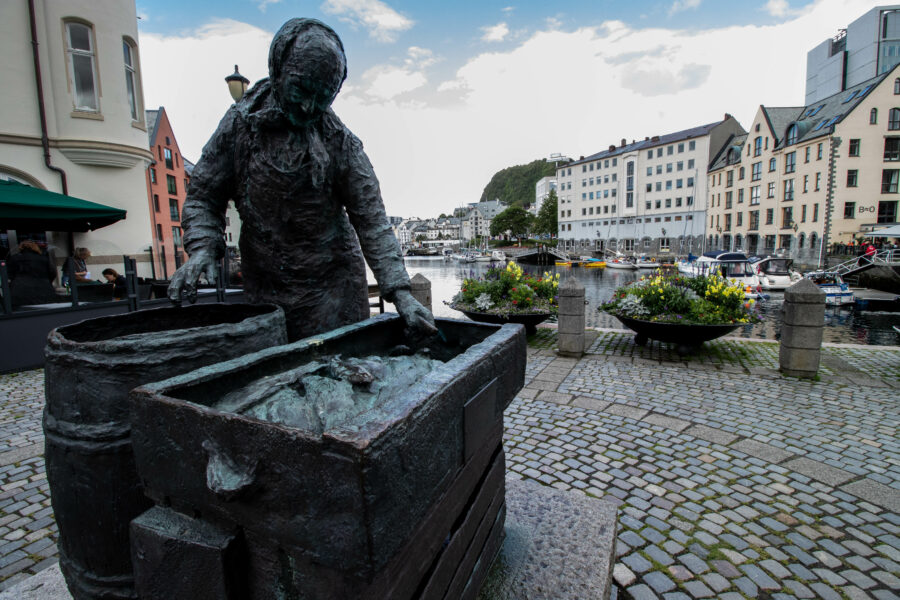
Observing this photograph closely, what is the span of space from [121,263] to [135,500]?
36.0 feet

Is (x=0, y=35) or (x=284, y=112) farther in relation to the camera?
(x=0, y=35)

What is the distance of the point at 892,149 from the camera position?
3123 cm

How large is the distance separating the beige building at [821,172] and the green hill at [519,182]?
80659 mm

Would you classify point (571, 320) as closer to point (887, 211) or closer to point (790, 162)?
point (887, 211)

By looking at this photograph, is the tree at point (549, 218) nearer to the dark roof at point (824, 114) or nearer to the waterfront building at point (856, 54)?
the waterfront building at point (856, 54)

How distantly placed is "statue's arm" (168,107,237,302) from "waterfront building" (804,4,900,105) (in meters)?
60.5

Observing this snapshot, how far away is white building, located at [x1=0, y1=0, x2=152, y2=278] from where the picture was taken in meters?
8.94

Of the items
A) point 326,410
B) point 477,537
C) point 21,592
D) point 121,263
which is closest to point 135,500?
point 326,410

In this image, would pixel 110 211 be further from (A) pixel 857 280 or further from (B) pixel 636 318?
(A) pixel 857 280

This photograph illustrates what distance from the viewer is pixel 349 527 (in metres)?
0.97

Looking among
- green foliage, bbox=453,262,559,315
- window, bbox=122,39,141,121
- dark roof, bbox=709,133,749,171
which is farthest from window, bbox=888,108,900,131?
window, bbox=122,39,141,121

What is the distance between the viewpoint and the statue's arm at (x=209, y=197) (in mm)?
2055

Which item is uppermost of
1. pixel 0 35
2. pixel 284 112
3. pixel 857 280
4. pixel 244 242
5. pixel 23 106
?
pixel 0 35

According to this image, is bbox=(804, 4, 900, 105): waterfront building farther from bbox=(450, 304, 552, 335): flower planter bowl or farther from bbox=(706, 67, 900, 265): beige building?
bbox=(450, 304, 552, 335): flower planter bowl
